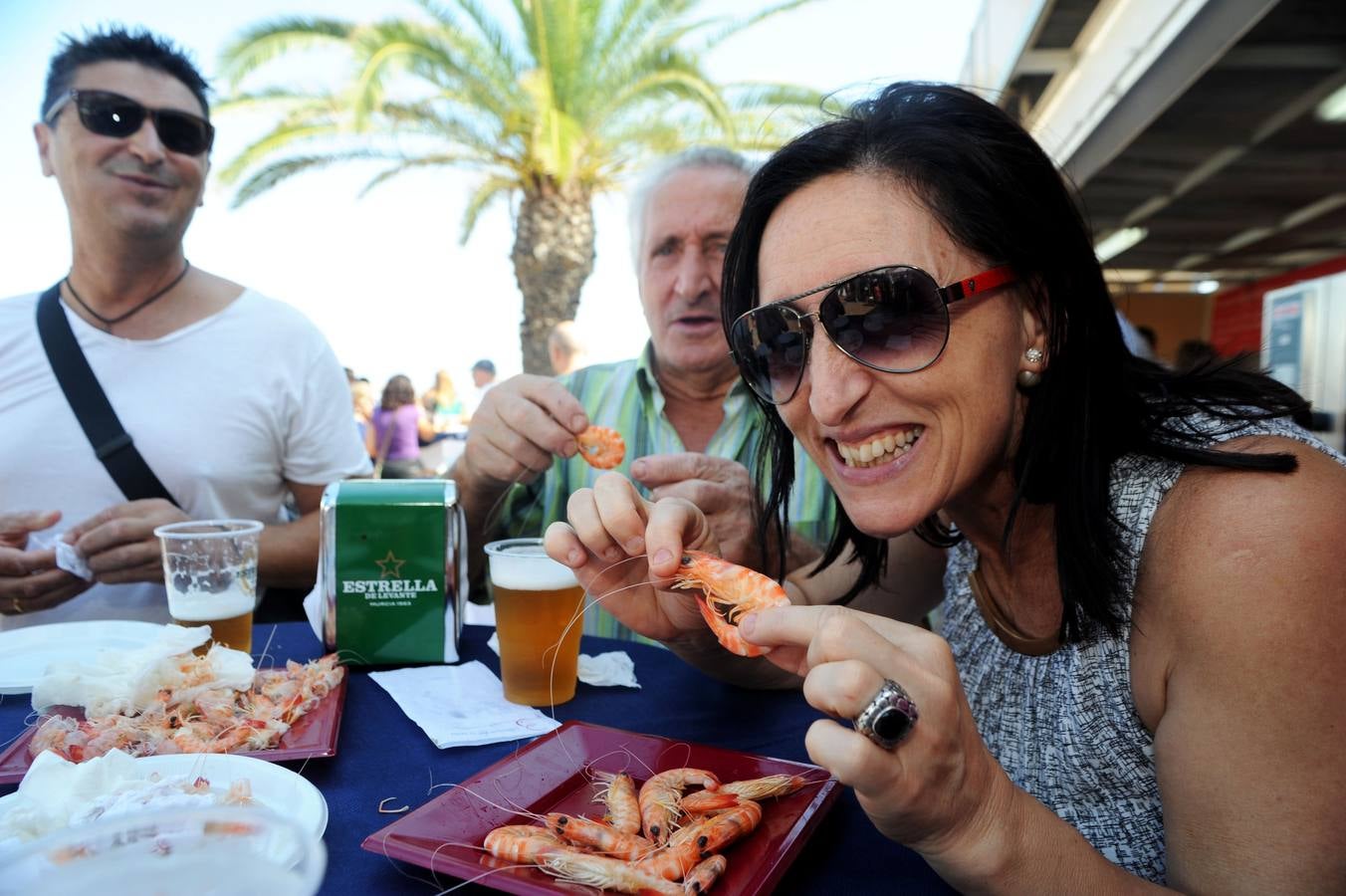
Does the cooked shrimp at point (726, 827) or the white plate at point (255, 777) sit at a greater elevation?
the white plate at point (255, 777)

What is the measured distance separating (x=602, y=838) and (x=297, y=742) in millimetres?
725

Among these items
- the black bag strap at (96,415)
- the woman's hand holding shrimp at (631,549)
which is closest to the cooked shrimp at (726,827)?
the woman's hand holding shrimp at (631,549)

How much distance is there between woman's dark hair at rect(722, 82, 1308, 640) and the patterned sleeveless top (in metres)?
0.03

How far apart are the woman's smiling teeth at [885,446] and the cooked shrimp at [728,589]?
1.11ft

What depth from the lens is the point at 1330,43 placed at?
23.6 feet

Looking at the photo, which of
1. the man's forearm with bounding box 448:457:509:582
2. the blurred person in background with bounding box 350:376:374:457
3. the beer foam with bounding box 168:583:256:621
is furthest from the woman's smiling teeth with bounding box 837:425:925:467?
the blurred person in background with bounding box 350:376:374:457

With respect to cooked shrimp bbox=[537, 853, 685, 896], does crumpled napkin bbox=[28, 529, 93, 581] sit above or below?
above

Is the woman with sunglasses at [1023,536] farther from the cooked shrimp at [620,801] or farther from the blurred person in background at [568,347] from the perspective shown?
the blurred person in background at [568,347]

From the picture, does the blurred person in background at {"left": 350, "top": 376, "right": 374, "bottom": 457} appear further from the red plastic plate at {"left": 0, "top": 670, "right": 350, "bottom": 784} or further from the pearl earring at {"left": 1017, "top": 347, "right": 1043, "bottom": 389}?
the pearl earring at {"left": 1017, "top": 347, "right": 1043, "bottom": 389}

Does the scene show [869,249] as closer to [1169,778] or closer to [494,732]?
[1169,778]

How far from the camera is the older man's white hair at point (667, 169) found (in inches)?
142

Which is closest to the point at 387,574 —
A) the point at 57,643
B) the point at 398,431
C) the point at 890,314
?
the point at 57,643

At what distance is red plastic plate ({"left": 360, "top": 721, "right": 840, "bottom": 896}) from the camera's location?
116 cm

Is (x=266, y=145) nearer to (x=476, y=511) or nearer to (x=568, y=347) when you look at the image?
(x=568, y=347)
